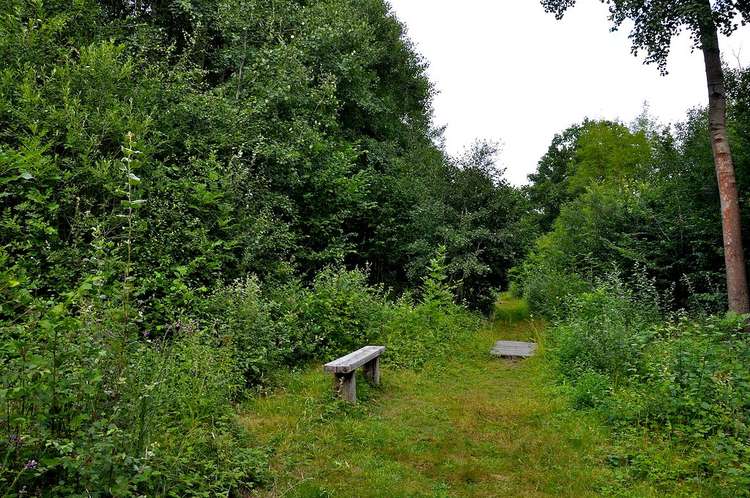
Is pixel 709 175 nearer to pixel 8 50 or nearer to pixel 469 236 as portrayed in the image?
pixel 469 236

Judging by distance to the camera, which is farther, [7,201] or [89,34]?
[89,34]

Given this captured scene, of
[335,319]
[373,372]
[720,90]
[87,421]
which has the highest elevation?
[720,90]

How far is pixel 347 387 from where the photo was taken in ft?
19.0

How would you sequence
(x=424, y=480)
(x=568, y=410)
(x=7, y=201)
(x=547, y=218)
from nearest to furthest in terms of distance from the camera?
(x=424, y=480) → (x=568, y=410) → (x=7, y=201) → (x=547, y=218)

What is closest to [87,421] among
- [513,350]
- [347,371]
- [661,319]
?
[347,371]

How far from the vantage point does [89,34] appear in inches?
408

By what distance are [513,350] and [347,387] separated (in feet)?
17.4

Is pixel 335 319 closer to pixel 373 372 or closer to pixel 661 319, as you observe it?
pixel 373 372

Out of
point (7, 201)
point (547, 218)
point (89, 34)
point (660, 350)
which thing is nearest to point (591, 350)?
point (660, 350)

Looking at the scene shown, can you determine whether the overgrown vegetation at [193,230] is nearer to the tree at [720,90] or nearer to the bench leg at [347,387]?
the bench leg at [347,387]

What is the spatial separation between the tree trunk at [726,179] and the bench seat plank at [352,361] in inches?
268


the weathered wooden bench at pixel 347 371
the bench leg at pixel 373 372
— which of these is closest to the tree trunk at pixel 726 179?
the bench leg at pixel 373 372

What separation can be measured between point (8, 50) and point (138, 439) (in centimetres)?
839

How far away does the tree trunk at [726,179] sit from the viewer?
338 inches
